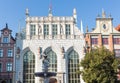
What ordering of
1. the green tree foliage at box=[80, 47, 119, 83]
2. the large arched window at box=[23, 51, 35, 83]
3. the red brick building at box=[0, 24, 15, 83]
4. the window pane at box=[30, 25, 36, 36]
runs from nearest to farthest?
the green tree foliage at box=[80, 47, 119, 83]
the red brick building at box=[0, 24, 15, 83]
the large arched window at box=[23, 51, 35, 83]
the window pane at box=[30, 25, 36, 36]

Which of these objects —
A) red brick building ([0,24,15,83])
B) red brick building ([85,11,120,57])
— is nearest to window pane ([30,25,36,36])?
red brick building ([0,24,15,83])

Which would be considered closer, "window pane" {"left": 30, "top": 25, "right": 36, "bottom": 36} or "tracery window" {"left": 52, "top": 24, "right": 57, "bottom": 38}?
"tracery window" {"left": 52, "top": 24, "right": 57, "bottom": 38}

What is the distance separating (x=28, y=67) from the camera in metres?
55.2

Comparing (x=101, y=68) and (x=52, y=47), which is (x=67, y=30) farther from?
(x=101, y=68)

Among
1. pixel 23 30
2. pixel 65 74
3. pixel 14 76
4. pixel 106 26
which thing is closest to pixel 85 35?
pixel 106 26

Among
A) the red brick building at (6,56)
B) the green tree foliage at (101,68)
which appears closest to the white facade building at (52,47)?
the red brick building at (6,56)

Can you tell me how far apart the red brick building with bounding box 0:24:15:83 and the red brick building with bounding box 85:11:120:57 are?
14618mm

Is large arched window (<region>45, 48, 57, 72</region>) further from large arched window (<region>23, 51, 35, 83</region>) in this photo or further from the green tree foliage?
the green tree foliage

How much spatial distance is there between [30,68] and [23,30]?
25.3 ft

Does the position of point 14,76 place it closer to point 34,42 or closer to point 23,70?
point 23,70

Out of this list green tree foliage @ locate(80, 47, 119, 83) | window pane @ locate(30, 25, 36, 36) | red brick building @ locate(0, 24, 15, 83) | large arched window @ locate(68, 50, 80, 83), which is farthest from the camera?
window pane @ locate(30, 25, 36, 36)

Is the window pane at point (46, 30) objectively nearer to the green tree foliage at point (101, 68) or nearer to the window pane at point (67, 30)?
the window pane at point (67, 30)

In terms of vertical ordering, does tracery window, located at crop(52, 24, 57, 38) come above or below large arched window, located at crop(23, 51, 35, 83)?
above

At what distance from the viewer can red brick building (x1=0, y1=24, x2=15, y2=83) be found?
53469 millimetres
